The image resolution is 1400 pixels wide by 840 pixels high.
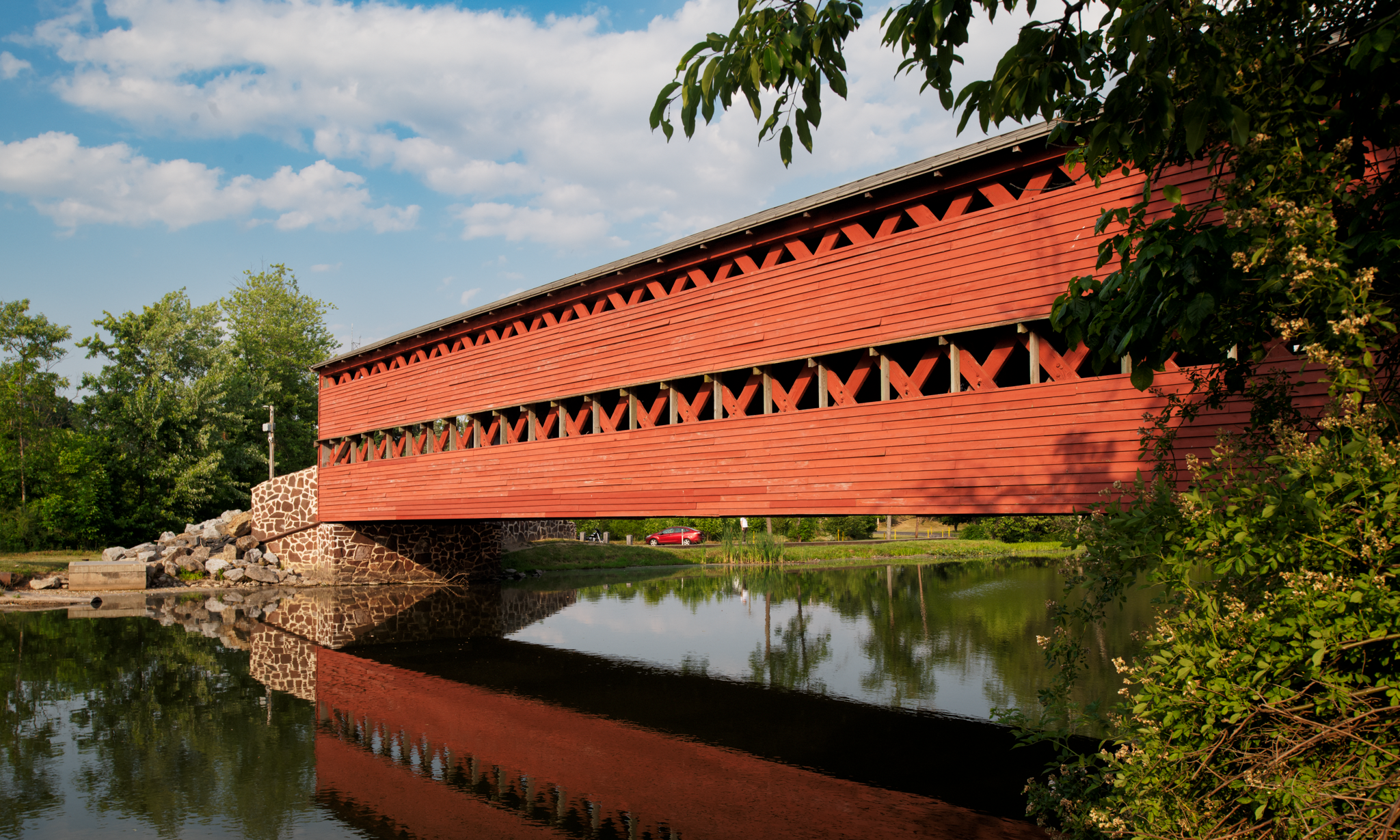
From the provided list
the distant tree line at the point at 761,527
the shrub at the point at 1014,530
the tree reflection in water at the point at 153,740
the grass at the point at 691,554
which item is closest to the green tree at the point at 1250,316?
the tree reflection in water at the point at 153,740

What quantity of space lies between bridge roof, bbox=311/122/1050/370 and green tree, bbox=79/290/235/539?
21838 millimetres

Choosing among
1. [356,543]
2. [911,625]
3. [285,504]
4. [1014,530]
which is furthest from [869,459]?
[1014,530]

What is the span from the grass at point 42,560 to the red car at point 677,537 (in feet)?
68.5

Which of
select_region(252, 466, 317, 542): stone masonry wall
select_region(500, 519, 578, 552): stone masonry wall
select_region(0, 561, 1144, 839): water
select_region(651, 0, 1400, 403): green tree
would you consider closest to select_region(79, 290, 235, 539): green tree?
select_region(252, 466, 317, 542): stone masonry wall

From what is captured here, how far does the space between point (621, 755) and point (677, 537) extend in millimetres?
29671

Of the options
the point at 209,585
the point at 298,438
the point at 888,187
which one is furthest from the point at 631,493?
the point at 298,438

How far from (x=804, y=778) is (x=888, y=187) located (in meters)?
6.80

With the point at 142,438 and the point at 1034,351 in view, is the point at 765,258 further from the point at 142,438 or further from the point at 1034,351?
the point at 142,438

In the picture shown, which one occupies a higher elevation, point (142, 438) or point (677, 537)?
point (142, 438)

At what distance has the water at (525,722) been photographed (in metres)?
6.62

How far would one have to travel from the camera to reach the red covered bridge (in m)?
8.47

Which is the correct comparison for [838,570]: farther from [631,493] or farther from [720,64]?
[720,64]

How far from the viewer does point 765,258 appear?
39.3 feet

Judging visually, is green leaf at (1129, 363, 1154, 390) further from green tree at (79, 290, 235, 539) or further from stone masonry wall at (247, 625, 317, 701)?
green tree at (79, 290, 235, 539)
